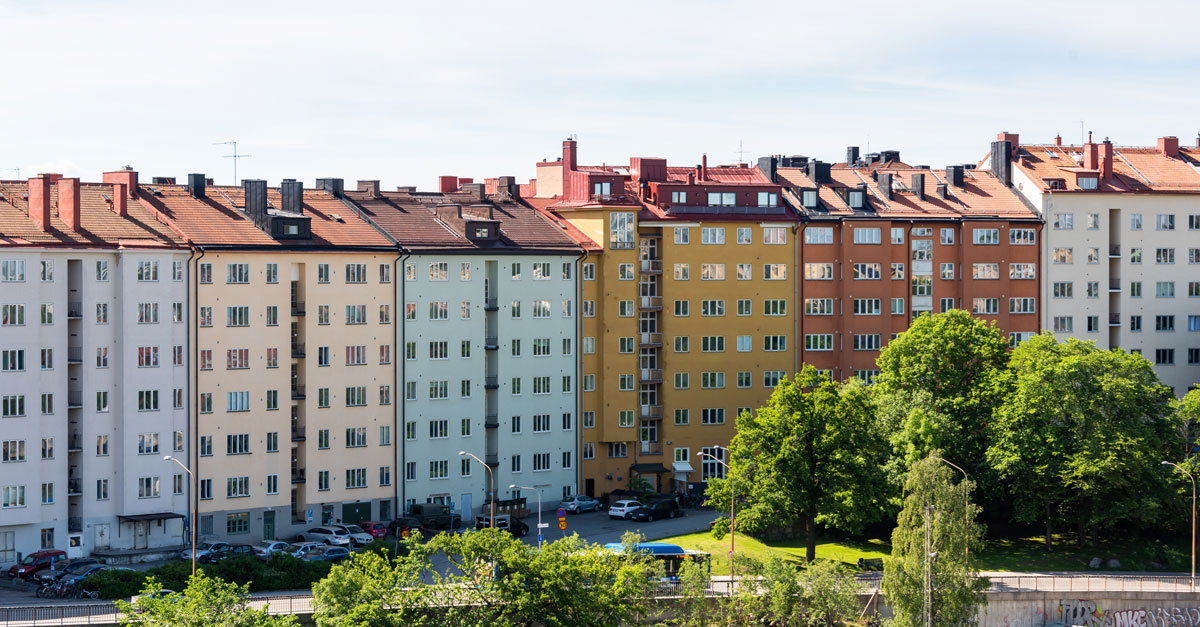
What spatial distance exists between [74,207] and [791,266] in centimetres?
5749

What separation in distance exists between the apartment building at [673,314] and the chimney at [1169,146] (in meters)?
37.7

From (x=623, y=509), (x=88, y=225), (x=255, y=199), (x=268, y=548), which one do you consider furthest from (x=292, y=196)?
(x=623, y=509)

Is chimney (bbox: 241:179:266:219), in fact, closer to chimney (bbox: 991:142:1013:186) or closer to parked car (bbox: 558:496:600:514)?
parked car (bbox: 558:496:600:514)

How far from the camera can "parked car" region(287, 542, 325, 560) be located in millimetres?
122800

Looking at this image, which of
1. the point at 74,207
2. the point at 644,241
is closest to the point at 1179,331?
the point at 644,241

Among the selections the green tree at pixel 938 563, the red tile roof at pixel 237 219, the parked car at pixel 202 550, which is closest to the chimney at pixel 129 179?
the red tile roof at pixel 237 219

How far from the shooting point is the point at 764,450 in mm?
125188

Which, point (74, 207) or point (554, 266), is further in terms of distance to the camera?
point (554, 266)

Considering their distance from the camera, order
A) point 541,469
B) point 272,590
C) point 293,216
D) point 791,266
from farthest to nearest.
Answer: point 791,266, point 541,469, point 293,216, point 272,590

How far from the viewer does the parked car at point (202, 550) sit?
120438 mm

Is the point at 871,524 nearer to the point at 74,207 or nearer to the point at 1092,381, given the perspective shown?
the point at 1092,381

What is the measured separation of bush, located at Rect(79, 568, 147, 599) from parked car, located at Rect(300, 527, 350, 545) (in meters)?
17.0

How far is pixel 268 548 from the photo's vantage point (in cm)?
12406

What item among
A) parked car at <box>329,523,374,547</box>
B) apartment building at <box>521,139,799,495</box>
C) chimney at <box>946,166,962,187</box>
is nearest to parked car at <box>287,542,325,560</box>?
parked car at <box>329,523,374,547</box>
